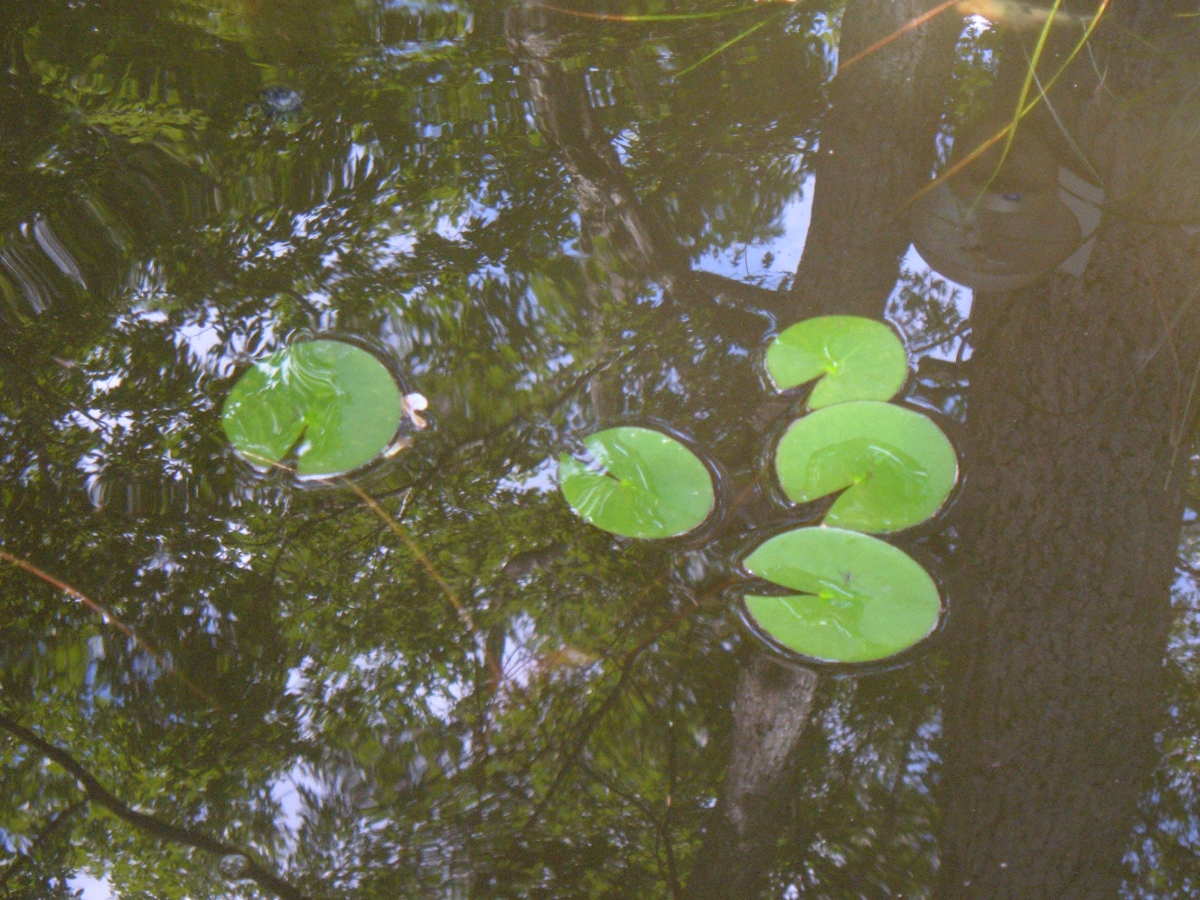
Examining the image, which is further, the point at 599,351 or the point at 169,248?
the point at 169,248

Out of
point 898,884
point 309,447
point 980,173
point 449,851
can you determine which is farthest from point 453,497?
point 980,173

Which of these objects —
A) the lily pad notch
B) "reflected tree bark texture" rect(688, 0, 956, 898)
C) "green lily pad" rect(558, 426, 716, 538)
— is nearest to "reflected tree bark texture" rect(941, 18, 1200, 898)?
"reflected tree bark texture" rect(688, 0, 956, 898)

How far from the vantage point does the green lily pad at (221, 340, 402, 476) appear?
162 centimetres

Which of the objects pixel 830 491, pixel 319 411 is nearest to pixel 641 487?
pixel 830 491

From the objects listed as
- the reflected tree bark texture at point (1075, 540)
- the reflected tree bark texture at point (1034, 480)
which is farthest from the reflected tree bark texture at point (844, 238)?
the reflected tree bark texture at point (1075, 540)

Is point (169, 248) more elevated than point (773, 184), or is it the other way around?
point (773, 184)

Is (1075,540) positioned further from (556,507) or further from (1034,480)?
(556,507)

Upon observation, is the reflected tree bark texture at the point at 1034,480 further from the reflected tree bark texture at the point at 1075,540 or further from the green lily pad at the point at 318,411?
the green lily pad at the point at 318,411

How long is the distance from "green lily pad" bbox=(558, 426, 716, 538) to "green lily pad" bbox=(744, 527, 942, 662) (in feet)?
0.62

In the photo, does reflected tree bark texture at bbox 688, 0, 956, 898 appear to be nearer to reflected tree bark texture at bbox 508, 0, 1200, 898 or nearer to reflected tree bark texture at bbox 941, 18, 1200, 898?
reflected tree bark texture at bbox 508, 0, 1200, 898

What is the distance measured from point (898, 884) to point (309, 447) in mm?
1191

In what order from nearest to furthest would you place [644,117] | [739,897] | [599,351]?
[739,897]
[599,351]
[644,117]

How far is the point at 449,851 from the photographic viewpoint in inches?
51.8

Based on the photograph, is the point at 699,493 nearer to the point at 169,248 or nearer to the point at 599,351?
the point at 599,351
